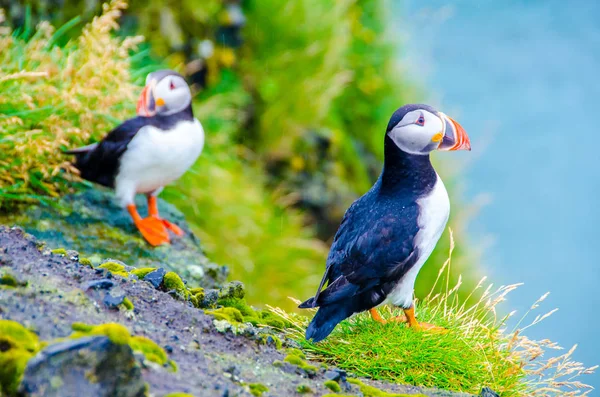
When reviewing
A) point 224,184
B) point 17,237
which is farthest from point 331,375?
point 224,184

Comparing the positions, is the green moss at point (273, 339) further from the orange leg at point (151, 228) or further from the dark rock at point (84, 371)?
the orange leg at point (151, 228)

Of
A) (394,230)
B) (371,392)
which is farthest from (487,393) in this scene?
(394,230)

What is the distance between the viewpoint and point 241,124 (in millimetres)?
8086

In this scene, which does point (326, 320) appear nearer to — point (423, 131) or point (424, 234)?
point (424, 234)

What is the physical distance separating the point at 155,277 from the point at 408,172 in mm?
1354

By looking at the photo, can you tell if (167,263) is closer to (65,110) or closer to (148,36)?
(65,110)

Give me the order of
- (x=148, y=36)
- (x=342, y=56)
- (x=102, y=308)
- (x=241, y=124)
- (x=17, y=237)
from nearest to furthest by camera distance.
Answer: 1. (x=102, y=308)
2. (x=17, y=237)
3. (x=148, y=36)
4. (x=241, y=124)
5. (x=342, y=56)

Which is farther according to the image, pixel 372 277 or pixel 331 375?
pixel 372 277

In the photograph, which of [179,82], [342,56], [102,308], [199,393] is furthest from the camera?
[342,56]

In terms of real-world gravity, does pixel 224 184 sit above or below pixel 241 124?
below

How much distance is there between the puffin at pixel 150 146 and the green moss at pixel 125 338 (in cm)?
217

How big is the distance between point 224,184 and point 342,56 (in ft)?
10.2

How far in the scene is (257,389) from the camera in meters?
2.65

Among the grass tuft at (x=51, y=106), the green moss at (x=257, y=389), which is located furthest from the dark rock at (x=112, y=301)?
the grass tuft at (x=51, y=106)
